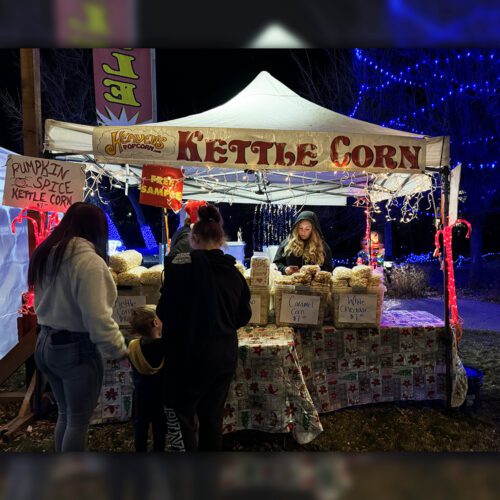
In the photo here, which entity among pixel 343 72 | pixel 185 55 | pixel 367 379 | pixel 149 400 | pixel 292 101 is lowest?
pixel 367 379

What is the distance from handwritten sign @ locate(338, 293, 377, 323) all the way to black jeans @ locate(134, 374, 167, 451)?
1.68 metres

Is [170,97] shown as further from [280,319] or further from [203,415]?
[203,415]

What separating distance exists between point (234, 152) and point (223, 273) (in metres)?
1.41

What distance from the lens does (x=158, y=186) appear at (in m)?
4.68

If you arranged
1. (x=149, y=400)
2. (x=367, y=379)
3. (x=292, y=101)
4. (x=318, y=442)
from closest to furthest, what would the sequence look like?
(x=149, y=400), (x=318, y=442), (x=367, y=379), (x=292, y=101)

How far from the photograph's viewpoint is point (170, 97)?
15945 millimetres

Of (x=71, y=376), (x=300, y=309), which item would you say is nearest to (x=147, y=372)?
(x=71, y=376)

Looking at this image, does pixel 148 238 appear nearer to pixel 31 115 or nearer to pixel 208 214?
pixel 31 115

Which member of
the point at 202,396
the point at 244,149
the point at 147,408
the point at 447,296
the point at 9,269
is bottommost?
the point at 147,408

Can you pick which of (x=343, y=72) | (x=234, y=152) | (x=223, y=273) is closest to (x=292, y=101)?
(x=234, y=152)

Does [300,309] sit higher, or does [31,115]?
[31,115]

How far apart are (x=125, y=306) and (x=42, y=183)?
1209mm

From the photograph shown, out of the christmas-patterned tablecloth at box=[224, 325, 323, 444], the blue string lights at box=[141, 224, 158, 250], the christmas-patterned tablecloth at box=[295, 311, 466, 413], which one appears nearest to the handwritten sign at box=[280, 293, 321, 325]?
the christmas-patterned tablecloth at box=[295, 311, 466, 413]

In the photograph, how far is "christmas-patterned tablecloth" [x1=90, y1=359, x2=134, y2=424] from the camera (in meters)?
3.34
